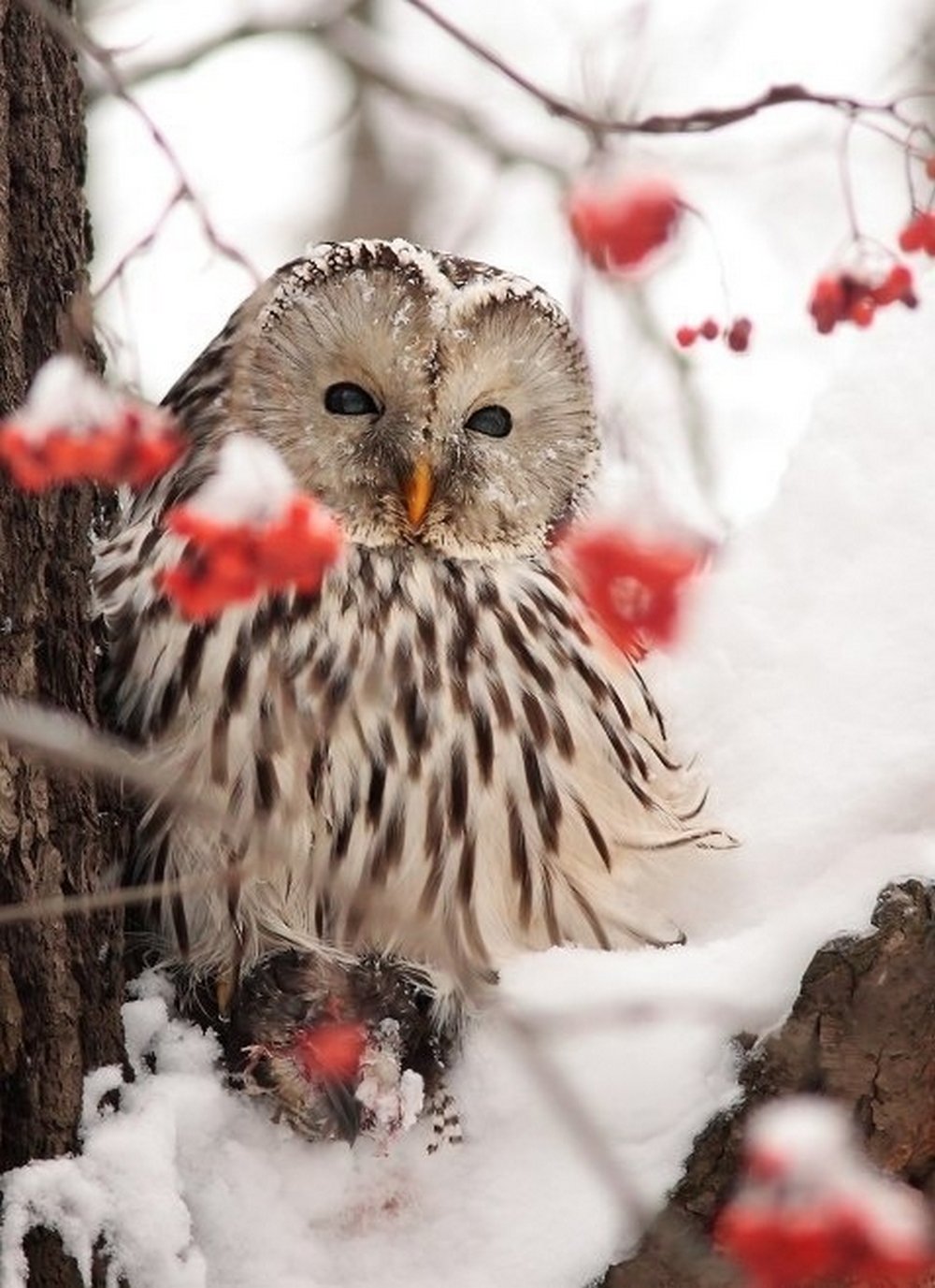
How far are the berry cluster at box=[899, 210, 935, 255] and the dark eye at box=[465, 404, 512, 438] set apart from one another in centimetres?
57

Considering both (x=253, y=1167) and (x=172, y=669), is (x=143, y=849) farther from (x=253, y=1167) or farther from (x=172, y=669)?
(x=253, y=1167)

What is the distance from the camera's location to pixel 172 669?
2.36 meters

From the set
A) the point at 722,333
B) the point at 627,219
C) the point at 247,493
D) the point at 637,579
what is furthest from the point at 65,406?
the point at 722,333

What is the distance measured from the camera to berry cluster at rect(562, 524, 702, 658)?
1939 mm

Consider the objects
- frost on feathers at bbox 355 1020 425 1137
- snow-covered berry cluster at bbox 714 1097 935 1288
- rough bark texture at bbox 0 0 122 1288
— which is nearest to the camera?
snow-covered berry cluster at bbox 714 1097 935 1288

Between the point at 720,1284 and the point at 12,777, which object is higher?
the point at 12,777

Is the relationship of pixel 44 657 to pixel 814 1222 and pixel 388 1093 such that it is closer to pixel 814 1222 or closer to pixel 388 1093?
pixel 388 1093

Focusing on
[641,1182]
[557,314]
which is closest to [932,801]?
[641,1182]

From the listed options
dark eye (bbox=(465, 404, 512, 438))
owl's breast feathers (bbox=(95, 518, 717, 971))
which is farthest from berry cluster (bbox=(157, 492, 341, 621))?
dark eye (bbox=(465, 404, 512, 438))

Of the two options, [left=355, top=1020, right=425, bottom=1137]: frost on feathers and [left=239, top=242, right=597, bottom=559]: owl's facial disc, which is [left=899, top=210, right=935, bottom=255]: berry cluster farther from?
[left=355, top=1020, right=425, bottom=1137]: frost on feathers

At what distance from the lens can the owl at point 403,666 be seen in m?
2.32

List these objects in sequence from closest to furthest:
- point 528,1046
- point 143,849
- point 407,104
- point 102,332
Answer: point 528,1046 → point 102,332 → point 143,849 → point 407,104

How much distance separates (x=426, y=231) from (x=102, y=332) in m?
3.26

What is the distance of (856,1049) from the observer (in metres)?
1.99
